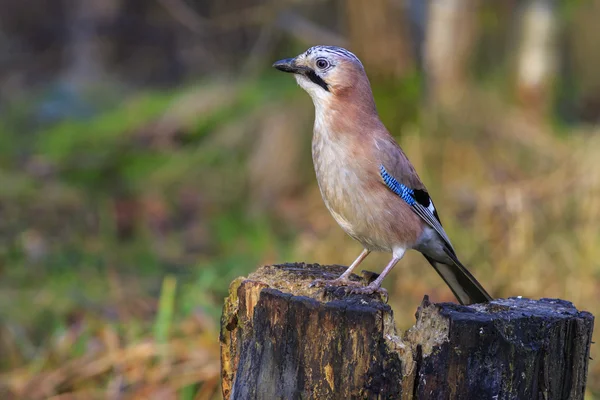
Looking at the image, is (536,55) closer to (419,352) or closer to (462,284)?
(462,284)

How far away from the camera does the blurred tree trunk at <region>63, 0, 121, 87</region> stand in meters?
16.8

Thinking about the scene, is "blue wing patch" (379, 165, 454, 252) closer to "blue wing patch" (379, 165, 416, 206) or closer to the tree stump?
"blue wing patch" (379, 165, 416, 206)

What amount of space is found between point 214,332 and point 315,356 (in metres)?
2.49

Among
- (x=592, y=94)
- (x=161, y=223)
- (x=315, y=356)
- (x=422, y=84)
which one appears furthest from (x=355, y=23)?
(x=592, y=94)

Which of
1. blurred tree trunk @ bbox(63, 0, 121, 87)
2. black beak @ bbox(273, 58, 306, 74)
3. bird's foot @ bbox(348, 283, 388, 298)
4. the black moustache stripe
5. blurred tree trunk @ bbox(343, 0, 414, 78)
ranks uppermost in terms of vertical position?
blurred tree trunk @ bbox(63, 0, 121, 87)

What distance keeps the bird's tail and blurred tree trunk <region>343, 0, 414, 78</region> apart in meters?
4.78

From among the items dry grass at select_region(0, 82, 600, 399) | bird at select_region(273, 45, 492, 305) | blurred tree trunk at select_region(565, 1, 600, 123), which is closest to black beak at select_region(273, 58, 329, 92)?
bird at select_region(273, 45, 492, 305)

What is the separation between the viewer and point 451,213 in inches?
288

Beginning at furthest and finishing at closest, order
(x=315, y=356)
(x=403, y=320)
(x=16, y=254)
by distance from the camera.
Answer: (x=16, y=254), (x=403, y=320), (x=315, y=356)

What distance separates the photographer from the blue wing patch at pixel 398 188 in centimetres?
371

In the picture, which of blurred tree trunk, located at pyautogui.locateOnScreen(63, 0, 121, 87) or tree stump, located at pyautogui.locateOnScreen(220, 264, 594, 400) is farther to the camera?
blurred tree trunk, located at pyautogui.locateOnScreen(63, 0, 121, 87)

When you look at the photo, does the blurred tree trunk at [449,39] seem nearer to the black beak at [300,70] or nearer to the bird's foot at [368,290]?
the black beak at [300,70]

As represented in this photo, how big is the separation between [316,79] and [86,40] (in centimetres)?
1436

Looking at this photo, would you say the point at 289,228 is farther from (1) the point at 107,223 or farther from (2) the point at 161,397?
(2) the point at 161,397
